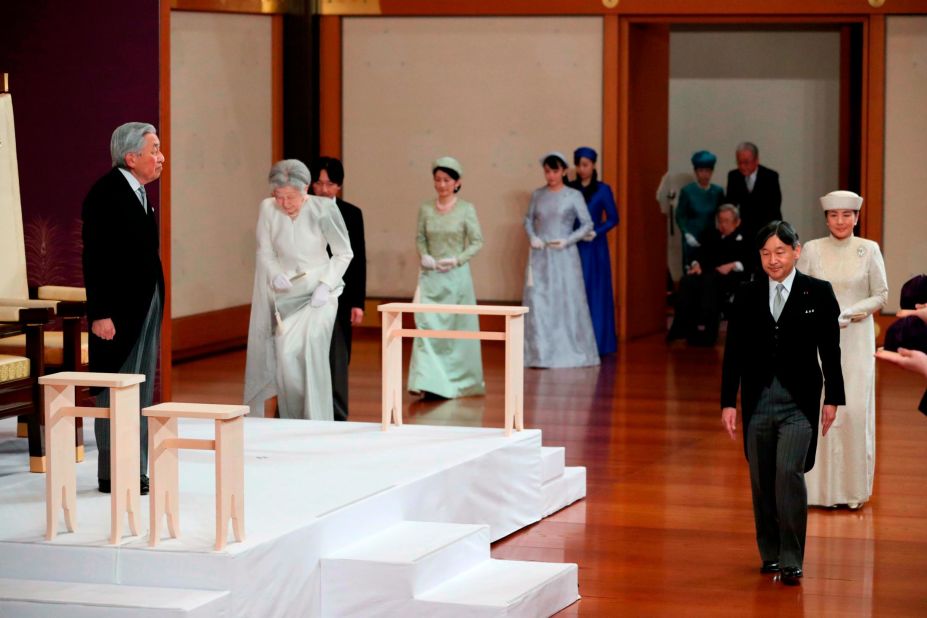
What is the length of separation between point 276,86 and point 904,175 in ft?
15.5

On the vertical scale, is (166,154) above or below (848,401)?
above

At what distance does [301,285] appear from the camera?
20.9 ft

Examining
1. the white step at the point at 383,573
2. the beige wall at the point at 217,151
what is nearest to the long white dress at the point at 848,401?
the white step at the point at 383,573

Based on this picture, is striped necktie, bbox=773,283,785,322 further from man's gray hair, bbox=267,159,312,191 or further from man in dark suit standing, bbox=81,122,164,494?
man's gray hair, bbox=267,159,312,191

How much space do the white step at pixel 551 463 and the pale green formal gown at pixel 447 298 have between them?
2.46 m

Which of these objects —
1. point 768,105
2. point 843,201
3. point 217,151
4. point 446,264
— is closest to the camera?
point 843,201

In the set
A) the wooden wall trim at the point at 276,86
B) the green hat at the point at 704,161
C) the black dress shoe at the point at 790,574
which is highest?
the wooden wall trim at the point at 276,86

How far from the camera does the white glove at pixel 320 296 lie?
249 inches

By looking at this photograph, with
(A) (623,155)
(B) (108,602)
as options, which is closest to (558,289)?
(A) (623,155)

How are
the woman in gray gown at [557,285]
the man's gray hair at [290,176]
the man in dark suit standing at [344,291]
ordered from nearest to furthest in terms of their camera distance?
the man's gray hair at [290,176]
the man in dark suit standing at [344,291]
the woman in gray gown at [557,285]

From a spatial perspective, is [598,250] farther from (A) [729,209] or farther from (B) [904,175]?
(B) [904,175]

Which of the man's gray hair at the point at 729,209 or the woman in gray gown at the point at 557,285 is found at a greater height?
the man's gray hair at the point at 729,209

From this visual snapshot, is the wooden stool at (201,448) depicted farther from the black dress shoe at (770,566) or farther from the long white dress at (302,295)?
the long white dress at (302,295)

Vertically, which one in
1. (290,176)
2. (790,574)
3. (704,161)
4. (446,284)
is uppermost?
(704,161)
